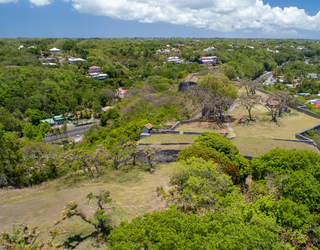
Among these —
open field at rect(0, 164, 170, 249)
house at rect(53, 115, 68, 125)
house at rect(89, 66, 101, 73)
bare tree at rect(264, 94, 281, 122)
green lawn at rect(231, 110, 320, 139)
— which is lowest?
house at rect(53, 115, 68, 125)

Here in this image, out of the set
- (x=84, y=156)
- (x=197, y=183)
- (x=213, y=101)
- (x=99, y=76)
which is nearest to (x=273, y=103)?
(x=213, y=101)

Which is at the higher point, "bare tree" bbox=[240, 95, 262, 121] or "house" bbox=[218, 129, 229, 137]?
"bare tree" bbox=[240, 95, 262, 121]

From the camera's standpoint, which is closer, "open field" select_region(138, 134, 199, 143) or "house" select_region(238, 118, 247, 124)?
"open field" select_region(138, 134, 199, 143)

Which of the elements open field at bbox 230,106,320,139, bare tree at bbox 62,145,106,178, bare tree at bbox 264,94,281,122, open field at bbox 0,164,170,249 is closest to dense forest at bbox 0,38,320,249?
bare tree at bbox 62,145,106,178

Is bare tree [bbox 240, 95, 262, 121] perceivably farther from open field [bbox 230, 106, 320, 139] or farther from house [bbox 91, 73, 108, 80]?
house [bbox 91, 73, 108, 80]

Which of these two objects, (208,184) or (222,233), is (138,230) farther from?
(208,184)

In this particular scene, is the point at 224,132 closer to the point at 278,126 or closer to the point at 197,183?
the point at 278,126
